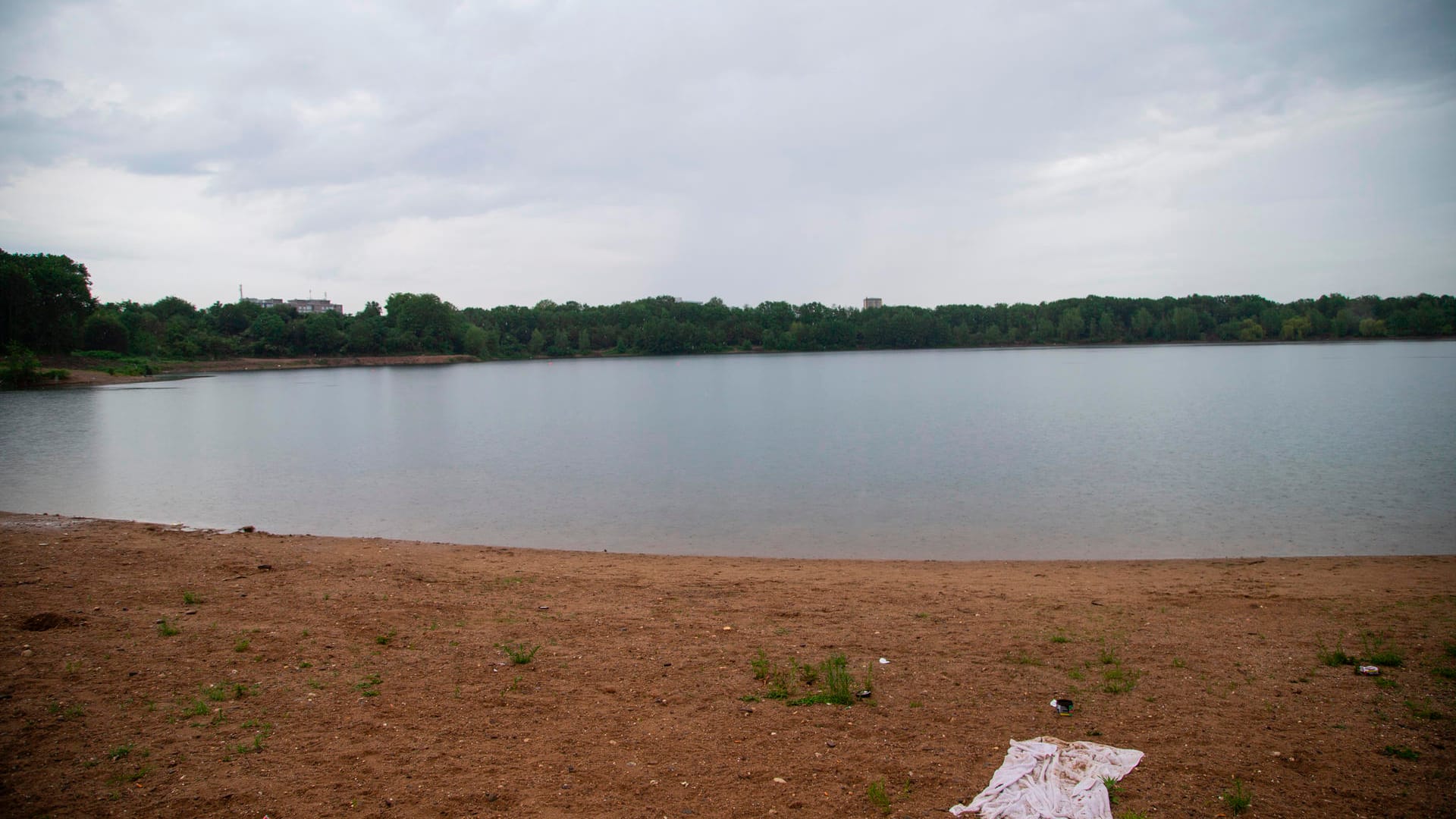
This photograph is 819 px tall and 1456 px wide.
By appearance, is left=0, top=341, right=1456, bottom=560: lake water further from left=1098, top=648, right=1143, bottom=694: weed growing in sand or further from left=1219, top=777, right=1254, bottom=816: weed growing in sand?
left=1219, top=777, right=1254, bottom=816: weed growing in sand

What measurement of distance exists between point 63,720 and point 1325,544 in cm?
1571

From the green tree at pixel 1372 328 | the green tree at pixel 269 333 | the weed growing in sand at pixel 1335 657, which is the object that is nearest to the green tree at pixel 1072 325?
the green tree at pixel 1372 328

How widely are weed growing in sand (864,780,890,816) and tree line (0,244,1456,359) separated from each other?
91598mm

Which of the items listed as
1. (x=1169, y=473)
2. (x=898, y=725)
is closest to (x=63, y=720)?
(x=898, y=725)

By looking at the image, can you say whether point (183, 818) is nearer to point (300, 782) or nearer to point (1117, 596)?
point (300, 782)

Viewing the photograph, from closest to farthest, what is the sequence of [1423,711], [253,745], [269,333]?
[253,745]
[1423,711]
[269,333]

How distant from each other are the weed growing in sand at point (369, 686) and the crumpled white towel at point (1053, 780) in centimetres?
418

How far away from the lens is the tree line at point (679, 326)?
105 meters

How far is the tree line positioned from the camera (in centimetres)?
10469

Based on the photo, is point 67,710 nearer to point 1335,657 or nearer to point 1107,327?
point 1335,657

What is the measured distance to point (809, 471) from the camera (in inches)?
797

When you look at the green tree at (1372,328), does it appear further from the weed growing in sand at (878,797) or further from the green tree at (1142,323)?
the weed growing in sand at (878,797)

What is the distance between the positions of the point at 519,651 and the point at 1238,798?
17.1 ft

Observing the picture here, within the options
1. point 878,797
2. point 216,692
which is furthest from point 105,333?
point 878,797
